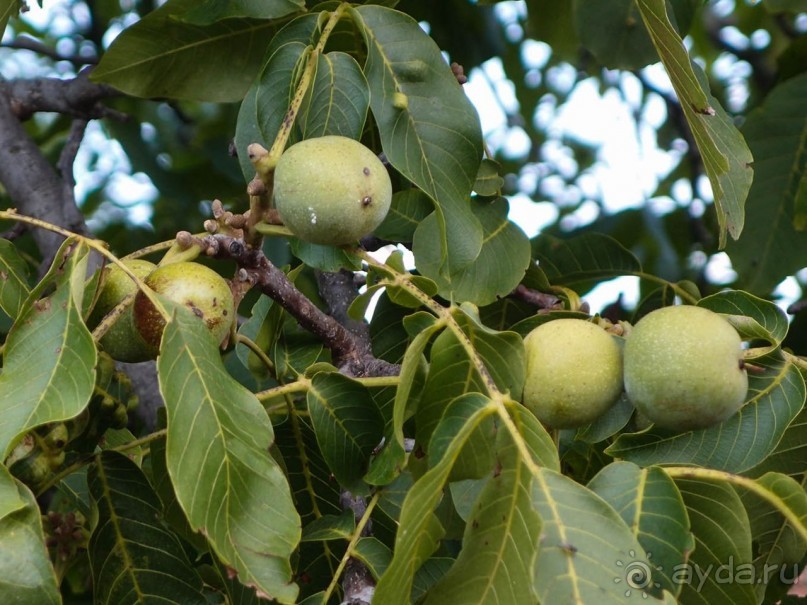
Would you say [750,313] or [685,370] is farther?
[750,313]

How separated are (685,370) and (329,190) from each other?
1.43 feet

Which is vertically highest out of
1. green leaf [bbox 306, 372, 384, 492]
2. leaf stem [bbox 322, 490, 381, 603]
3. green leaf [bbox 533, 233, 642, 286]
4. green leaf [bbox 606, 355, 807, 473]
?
green leaf [bbox 606, 355, 807, 473]

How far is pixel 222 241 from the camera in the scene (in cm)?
120

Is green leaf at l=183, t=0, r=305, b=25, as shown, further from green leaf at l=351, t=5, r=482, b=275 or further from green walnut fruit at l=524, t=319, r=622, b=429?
green walnut fruit at l=524, t=319, r=622, b=429

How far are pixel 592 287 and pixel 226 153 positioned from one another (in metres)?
1.03

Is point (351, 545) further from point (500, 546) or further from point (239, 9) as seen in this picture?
point (239, 9)

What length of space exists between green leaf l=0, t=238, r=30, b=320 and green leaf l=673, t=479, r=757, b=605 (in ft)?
2.72

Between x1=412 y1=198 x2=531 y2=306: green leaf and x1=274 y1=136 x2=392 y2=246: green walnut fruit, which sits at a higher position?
x1=274 y1=136 x2=392 y2=246: green walnut fruit

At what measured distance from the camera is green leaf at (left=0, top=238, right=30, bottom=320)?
1.24 metres

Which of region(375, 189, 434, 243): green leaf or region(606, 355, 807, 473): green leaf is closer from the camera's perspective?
region(606, 355, 807, 473): green leaf

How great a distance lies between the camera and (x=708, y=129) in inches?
48.5

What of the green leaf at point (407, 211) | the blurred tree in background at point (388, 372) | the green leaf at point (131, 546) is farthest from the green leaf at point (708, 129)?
the green leaf at point (131, 546)

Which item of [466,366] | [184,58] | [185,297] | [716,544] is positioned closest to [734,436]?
[716,544]

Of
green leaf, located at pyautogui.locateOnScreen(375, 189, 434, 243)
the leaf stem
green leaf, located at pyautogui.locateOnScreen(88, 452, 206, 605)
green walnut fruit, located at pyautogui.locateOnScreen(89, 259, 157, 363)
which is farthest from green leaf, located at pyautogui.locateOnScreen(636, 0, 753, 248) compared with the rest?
green leaf, located at pyautogui.locateOnScreen(88, 452, 206, 605)
